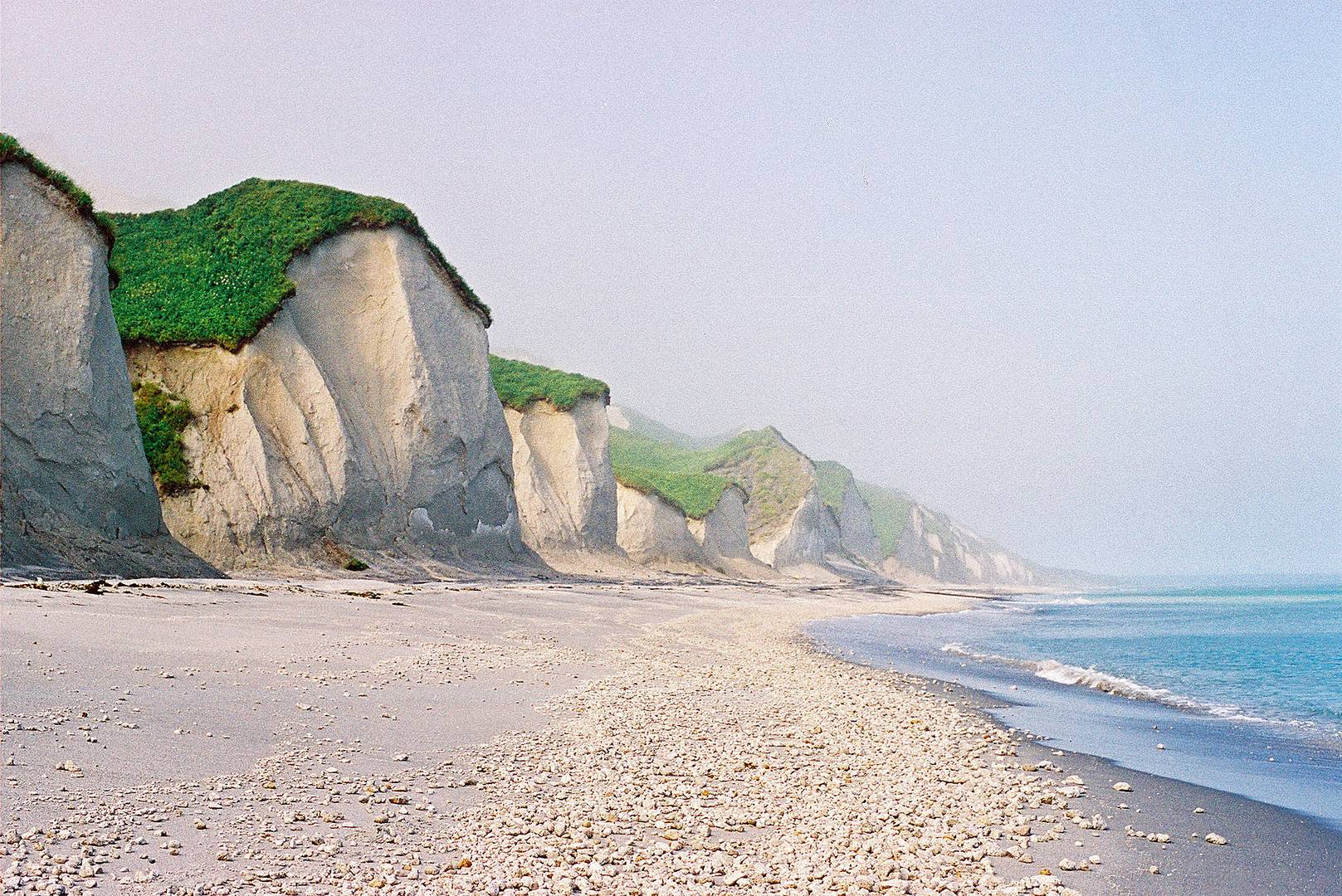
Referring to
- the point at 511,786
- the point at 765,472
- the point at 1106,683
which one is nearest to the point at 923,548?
the point at 765,472

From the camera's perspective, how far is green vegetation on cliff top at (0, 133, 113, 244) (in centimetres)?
1886

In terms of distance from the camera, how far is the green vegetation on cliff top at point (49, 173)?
61.9 ft

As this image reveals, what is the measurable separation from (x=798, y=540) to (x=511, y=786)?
259 ft

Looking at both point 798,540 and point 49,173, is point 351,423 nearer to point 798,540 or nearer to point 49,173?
point 49,173

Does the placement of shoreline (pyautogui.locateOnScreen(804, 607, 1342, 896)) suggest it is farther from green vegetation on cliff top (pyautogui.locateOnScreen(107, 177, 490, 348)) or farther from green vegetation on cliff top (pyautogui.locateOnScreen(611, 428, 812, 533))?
green vegetation on cliff top (pyautogui.locateOnScreen(611, 428, 812, 533))

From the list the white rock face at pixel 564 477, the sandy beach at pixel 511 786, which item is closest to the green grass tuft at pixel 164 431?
the sandy beach at pixel 511 786

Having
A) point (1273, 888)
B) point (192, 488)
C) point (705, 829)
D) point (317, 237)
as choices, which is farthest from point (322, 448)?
point (1273, 888)

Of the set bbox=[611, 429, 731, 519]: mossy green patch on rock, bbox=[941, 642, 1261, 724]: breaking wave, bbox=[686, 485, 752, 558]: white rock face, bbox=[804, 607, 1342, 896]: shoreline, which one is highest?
bbox=[611, 429, 731, 519]: mossy green patch on rock

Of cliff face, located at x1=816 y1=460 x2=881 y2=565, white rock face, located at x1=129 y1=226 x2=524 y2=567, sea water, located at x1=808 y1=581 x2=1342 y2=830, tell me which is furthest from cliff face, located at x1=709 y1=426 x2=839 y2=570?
sea water, located at x1=808 y1=581 x2=1342 y2=830

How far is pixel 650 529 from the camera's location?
57.9 metres

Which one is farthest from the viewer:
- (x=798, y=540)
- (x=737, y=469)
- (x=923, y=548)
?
(x=923, y=548)

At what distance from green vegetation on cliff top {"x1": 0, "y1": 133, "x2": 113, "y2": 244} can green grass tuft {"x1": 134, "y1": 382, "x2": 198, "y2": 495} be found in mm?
5779

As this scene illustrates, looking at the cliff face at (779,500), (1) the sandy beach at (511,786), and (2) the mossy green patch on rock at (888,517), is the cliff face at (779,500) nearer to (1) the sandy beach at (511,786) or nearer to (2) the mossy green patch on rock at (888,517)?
(2) the mossy green patch on rock at (888,517)

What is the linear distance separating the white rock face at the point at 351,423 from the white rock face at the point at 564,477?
6.84m
